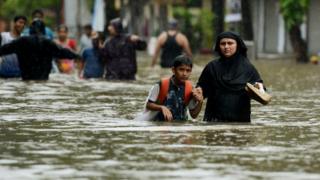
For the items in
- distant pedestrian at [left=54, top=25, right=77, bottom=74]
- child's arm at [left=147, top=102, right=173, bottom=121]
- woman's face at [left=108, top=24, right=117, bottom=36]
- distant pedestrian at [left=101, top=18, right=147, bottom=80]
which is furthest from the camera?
distant pedestrian at [left=54, top=25, right=77, bottom=74]

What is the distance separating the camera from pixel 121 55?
2367 cm

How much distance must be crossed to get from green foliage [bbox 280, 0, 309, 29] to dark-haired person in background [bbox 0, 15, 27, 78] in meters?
17.1

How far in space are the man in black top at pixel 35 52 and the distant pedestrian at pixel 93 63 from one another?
2.54 metres

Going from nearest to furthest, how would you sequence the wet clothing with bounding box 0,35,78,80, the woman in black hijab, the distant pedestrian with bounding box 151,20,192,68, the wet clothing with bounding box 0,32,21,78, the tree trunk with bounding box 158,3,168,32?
1. the woman in black hijab
2. the wet clothing with bounding box 0,35,78,80
3. the wet clothing with bounding box 0,32,21,78
4. the distant pedestrian with bounding box 151,20,192,68
5. the tree trunk with bounding box 158,3,168,32

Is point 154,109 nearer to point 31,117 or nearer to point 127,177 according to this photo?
point 31,117

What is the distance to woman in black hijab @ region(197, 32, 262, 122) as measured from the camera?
43.7 ft

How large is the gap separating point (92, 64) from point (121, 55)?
4.61 ft

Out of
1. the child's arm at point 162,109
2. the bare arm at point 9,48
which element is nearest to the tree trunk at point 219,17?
the bare arm at point 9,48

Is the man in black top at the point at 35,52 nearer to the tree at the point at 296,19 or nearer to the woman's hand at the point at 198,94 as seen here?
the woman's hand at the point at 198,94

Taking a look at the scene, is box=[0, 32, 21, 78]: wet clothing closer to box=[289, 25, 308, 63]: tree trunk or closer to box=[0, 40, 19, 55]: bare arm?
box=[0, 40, 19, 55]: bare arm

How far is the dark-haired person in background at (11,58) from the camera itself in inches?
894

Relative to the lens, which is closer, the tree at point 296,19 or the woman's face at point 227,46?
the woman's face at point 227,46

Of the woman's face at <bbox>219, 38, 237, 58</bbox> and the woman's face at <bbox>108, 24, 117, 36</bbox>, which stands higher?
the woman's face at <bbox>219, 38, 237, 58</bbox>

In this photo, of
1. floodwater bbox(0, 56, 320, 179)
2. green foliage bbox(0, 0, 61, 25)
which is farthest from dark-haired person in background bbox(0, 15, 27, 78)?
green foliage bbox(0, 0, 61, 25)
